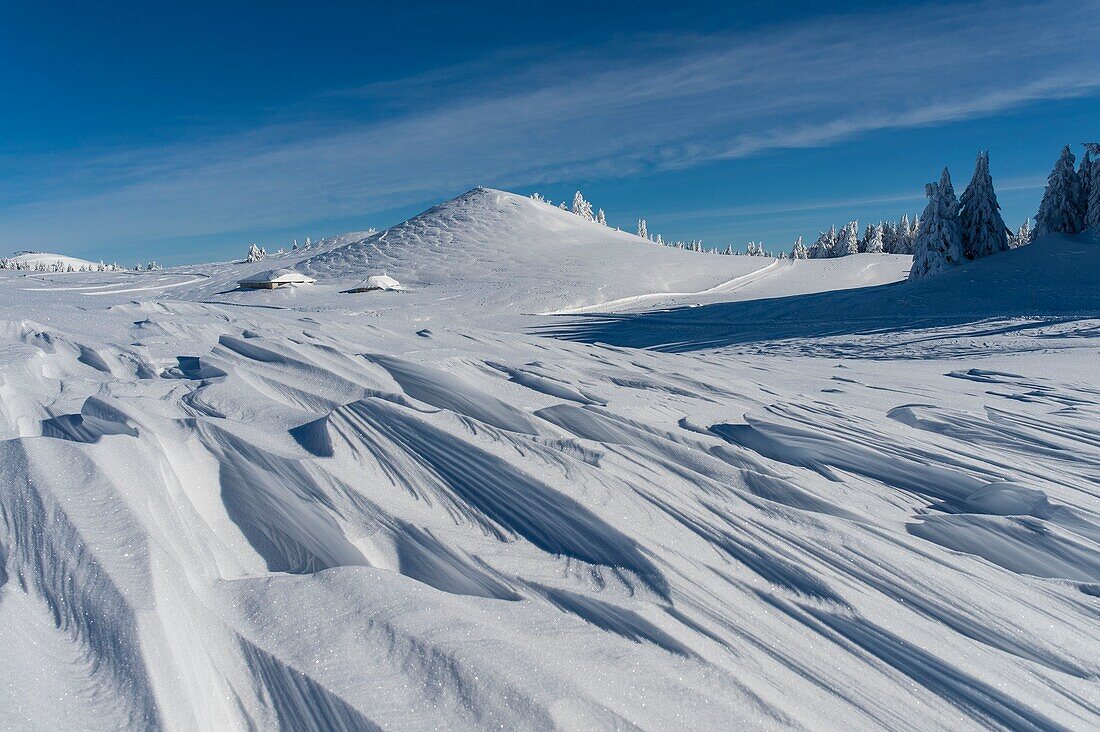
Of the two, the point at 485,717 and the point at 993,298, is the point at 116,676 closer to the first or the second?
the point at 485,717

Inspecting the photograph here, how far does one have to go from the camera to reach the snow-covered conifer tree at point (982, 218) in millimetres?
29141

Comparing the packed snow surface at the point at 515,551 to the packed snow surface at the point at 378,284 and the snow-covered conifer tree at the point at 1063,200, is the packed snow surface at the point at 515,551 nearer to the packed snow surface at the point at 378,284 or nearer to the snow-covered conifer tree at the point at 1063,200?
the packed snow surface at the point at 378,284

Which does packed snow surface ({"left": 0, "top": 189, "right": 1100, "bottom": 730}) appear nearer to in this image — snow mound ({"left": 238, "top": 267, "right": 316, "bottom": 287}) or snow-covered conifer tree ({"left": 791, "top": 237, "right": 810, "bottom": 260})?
snow mound ({"left": 238, "top": 267, "right": 316, "bottom": 287})

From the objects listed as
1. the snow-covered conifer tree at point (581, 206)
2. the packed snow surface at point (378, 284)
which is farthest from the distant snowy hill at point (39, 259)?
the packed snow surface at point (378, 284)

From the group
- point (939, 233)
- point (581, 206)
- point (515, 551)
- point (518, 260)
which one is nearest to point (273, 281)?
point (518, 260)

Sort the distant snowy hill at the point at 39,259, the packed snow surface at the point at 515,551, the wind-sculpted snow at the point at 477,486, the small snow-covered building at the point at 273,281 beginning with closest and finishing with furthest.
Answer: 1. the packed snow surface at the point at 515,551
2. the wind-sculpted snow at the point at 477,486
3. the small snow-covered building at the point at 273,281
4. the distant snowy hill at the point at 39,259

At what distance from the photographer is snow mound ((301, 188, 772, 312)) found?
30781 mm

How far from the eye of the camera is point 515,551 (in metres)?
2.23

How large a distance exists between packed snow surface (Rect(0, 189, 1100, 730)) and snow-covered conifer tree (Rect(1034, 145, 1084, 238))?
35450 millimetres

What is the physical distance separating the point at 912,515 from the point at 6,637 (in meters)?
3.28

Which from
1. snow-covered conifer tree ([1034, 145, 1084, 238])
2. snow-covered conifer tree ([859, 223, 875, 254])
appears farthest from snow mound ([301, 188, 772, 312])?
snow-covered conifer tree ([859, 223, 875, 254])

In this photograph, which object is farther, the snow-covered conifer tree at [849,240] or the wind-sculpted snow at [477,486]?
the snow-covered conifer tree at [849,240]

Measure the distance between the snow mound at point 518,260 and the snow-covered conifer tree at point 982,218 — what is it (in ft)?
38.6

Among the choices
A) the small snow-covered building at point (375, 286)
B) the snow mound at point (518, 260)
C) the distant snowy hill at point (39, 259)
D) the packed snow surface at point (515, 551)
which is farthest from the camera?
the distant snowy hill at point (39, 259)
